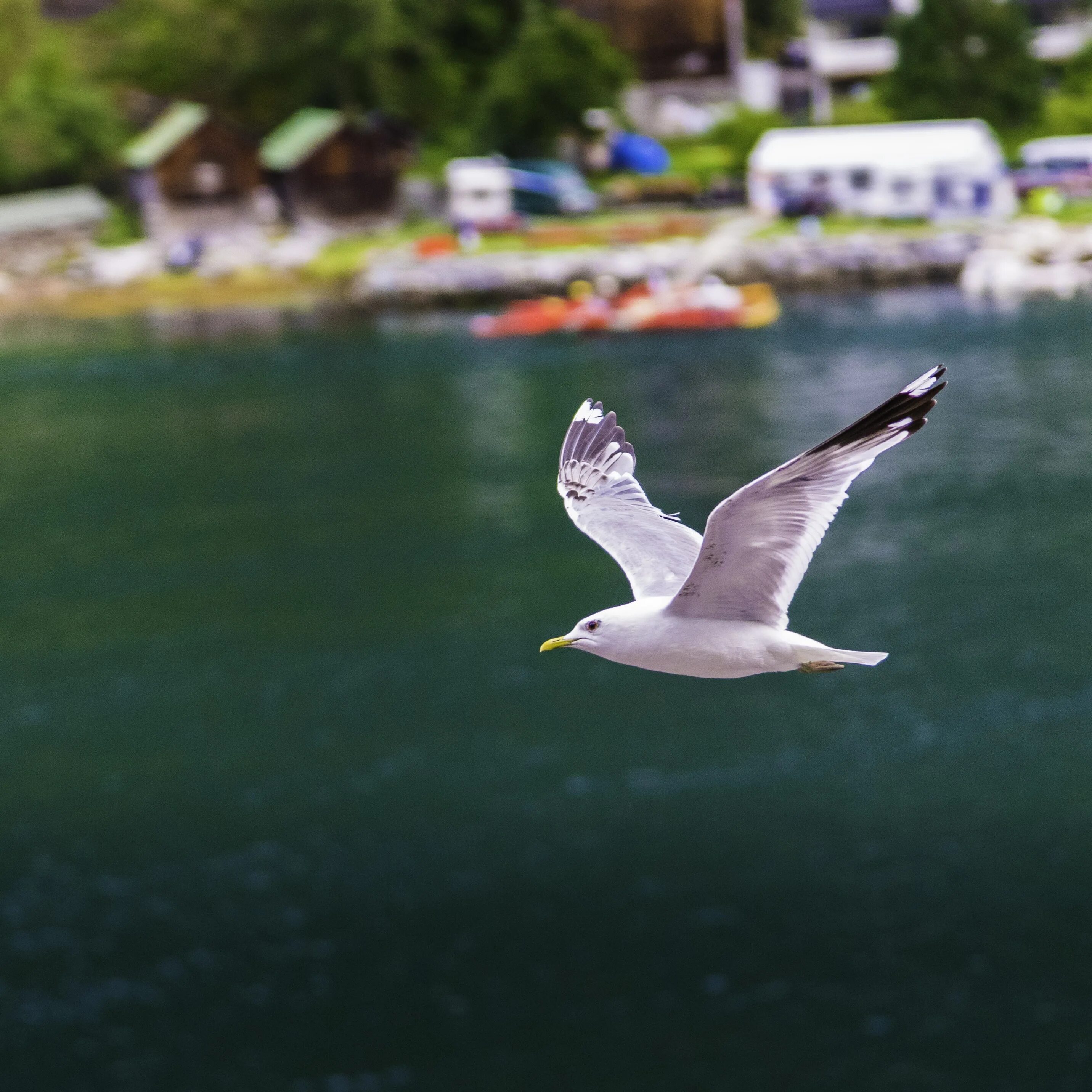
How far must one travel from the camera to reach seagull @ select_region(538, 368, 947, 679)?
6.04m

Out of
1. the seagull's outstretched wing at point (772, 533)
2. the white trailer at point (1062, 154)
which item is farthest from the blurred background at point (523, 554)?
the seagull's outstretched wing at point (772, 533)

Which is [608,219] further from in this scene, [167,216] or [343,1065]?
[343,1065]

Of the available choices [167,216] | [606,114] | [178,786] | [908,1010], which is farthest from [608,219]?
[908,1010]

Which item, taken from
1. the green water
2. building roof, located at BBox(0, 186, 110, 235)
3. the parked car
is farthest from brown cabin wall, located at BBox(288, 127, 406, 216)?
the green water

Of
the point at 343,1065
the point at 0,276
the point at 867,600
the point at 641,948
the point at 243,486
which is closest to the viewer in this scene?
the point at 343,1065

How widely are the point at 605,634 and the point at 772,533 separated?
80 cm

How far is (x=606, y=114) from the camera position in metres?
121

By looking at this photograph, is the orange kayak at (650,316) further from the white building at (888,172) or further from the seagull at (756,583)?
the seagull at (756,583)

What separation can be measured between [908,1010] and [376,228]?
89.0 meters

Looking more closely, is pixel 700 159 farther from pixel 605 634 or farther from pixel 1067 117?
pixel 605 634

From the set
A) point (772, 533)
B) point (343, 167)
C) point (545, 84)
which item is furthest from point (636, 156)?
point (772, 533)

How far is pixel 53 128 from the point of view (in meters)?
128

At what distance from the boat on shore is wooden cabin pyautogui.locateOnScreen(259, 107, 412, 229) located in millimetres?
28035

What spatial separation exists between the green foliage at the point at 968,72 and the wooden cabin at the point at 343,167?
35.3 meters
